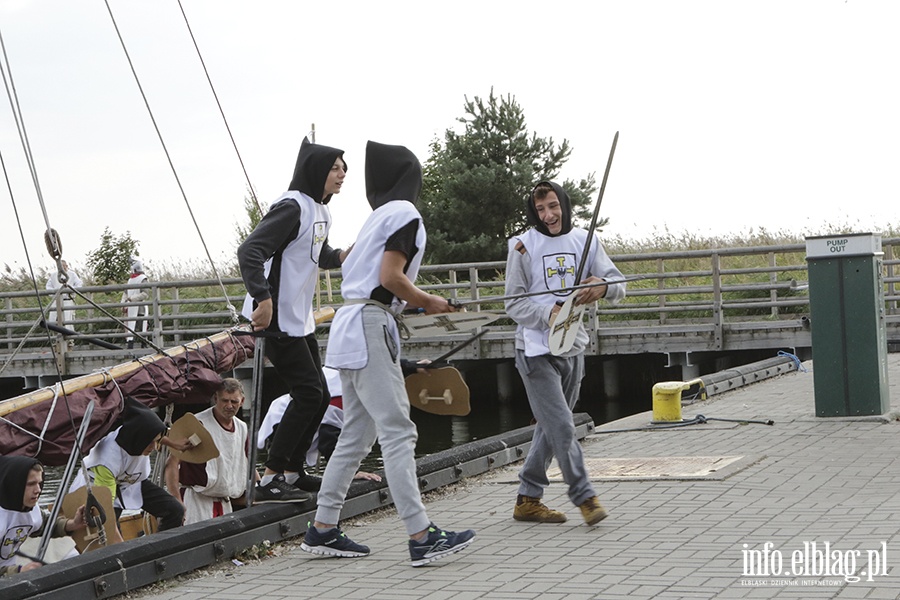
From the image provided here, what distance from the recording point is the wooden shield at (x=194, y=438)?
7.19m

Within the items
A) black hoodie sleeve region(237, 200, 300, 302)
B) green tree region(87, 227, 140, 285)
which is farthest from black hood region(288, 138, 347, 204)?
green tree region(87, 227, 140, 285)

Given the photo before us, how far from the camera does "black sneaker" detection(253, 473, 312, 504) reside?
6758 mm

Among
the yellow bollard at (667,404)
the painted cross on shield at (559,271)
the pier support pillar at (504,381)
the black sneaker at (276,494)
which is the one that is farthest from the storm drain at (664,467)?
the pier support pillar at (504,381)

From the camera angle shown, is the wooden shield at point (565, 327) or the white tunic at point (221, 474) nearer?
the wooden shield at point (565, 327)

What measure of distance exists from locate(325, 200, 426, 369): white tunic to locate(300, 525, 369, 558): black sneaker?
821 mm

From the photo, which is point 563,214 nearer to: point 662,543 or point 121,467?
point 662,543

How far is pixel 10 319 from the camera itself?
27672 millimetres

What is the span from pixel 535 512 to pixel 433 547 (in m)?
1.09

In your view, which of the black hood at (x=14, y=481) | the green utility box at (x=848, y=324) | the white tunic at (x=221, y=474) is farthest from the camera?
the green utility box at (x=848, y=324)

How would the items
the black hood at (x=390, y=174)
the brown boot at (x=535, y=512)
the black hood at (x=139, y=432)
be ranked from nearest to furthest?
the black hood at (x=390, y=174) → the brown boot at (x=535, y=512) → the black hood at (x=139, y=432)

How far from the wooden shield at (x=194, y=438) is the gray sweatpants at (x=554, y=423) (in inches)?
71.6

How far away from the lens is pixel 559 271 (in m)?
6.69

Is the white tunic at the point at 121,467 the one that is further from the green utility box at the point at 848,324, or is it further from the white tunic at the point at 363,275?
the green utility box at the point at 848,324

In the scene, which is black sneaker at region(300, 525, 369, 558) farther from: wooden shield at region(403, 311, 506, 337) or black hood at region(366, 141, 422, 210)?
black hood at region(366, 141, 422, 210)
